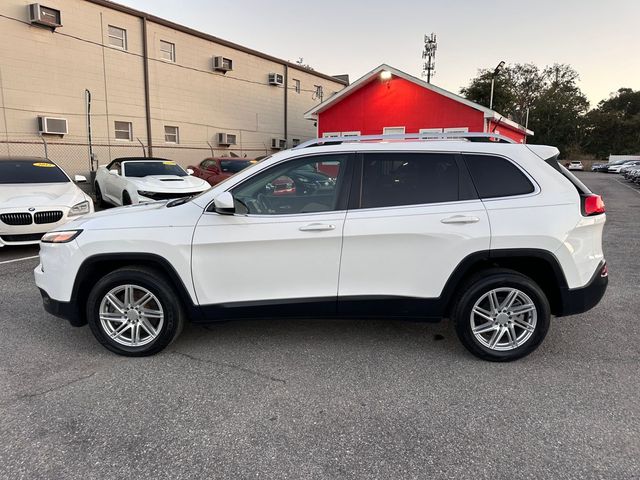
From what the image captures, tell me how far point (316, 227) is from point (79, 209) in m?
5.64

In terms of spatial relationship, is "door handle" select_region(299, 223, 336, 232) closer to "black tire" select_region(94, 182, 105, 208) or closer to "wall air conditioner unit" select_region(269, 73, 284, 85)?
"black tire" select_region(94, 182, 105, 208)

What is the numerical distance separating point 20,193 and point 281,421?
21.7ft

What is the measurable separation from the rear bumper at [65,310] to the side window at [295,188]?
1588mm

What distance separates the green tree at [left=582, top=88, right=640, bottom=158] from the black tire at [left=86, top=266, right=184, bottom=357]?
7487 centimetres

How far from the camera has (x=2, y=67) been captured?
13.4 meters

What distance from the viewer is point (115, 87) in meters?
16.6

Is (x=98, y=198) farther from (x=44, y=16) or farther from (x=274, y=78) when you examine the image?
(x=274, y=78)

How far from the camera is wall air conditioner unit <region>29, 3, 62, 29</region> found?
1369 cm

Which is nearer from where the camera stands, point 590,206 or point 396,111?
point 590,206

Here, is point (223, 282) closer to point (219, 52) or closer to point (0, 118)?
point (0, 118)

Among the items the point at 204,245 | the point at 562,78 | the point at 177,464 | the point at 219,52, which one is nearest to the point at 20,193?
the point at 204,245

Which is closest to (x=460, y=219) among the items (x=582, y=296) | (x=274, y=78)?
(x=582, y=296)

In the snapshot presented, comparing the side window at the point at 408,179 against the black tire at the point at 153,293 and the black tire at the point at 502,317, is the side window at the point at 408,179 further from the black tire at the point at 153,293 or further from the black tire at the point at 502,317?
the black tire at the point at 153,293

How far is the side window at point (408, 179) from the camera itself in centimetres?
357
